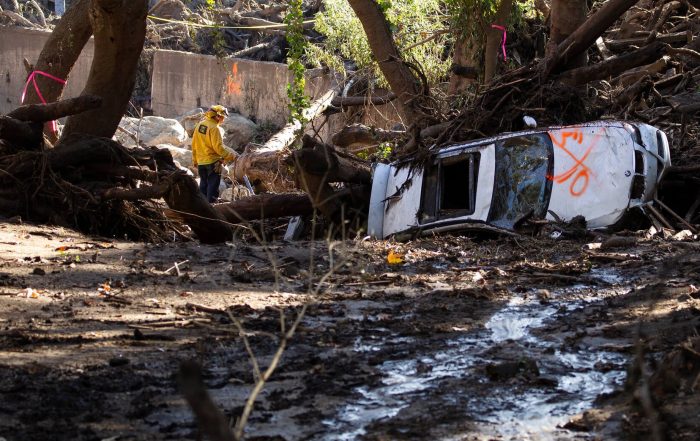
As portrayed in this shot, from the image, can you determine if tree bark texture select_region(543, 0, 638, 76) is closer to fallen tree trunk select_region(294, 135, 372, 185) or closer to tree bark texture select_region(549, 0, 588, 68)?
tree bark texture select_region(549, 0, 588, 68)

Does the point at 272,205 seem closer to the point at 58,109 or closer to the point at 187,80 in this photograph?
the point at 58,109

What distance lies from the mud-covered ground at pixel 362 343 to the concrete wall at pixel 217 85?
43.5ft

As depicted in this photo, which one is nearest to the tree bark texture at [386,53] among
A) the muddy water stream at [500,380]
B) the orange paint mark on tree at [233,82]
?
the muddy water stream at [500,380]

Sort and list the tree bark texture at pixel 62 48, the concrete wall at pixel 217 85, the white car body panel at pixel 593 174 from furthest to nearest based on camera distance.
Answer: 1. the concrete wall at pixel 217 85
2. the tree bark texture at pixel 62 48
3. the white car body panel at pixel 593 174

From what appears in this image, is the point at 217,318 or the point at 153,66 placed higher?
the point at 153,66

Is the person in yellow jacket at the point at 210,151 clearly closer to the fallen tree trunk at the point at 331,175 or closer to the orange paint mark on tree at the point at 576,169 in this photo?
the fallen tree trunk at the point at 331,175

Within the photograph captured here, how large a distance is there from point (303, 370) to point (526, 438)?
1.23 meters

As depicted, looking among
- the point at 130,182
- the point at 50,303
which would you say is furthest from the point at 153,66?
the point at 50,303

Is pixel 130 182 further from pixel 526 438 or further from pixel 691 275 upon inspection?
pixel 526 438

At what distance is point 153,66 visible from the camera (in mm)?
22453

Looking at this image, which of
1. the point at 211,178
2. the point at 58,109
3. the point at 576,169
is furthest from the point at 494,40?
the point at 58,109

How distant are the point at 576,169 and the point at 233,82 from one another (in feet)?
45.3

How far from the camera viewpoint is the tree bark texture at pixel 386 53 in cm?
1318

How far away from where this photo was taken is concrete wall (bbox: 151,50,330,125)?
21.2 m
